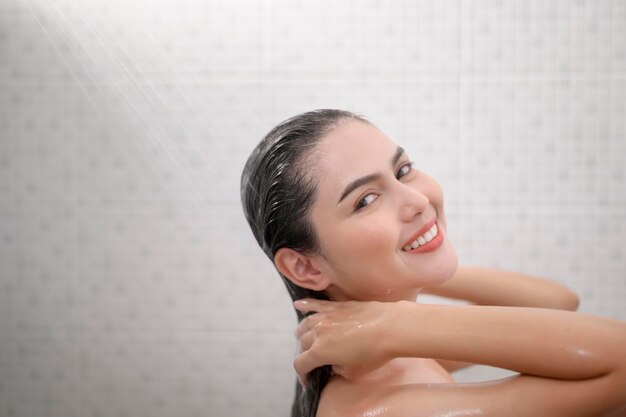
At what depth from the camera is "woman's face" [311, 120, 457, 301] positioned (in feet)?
3.27

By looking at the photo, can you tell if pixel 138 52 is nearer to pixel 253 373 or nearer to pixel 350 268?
pixel 253 373

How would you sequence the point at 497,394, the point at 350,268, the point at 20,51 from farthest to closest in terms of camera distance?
the point at 20,51 → the point at 350,268 → the point at 497,394

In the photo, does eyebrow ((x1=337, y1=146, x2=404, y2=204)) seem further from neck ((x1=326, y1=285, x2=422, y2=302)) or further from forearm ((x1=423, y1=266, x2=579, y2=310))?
forearm ((x1=423, y1=266, x2=579, y2=310))

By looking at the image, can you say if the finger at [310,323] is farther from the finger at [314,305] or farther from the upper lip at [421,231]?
the upper lip at [421,231]

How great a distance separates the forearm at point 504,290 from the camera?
1.29 metres

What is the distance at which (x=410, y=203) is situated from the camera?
101 centimetres

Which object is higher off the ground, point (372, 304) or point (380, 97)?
point (380, 97)

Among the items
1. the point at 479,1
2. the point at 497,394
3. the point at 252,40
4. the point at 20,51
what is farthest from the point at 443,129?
the point at 20,51

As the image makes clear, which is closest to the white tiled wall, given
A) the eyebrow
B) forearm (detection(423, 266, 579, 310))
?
forearm (detection(423, 266, 579, 310))

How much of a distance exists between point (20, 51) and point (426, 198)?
1539 millimetres

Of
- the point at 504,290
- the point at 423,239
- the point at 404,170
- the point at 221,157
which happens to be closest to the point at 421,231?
the point at 423,239

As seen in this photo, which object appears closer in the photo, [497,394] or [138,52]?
[497,394]

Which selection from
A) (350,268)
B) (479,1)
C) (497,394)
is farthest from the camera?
(479,1)

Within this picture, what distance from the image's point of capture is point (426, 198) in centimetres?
103
